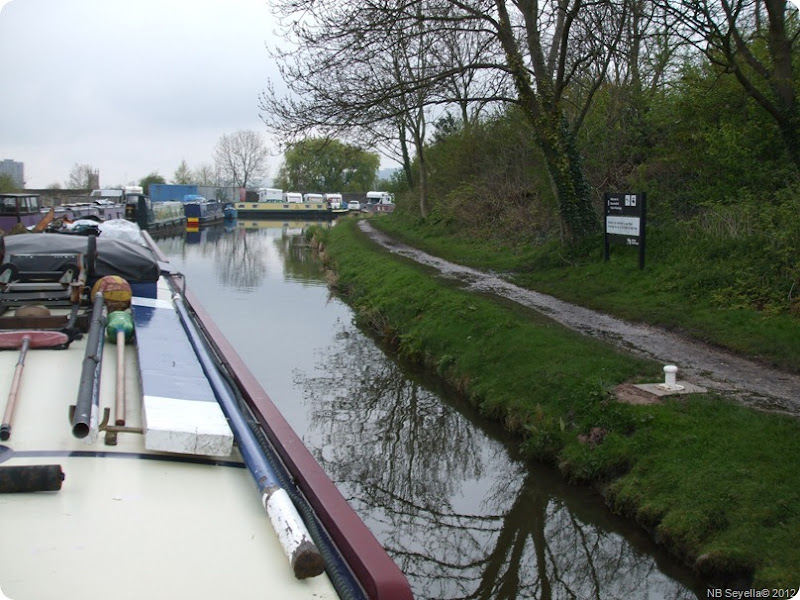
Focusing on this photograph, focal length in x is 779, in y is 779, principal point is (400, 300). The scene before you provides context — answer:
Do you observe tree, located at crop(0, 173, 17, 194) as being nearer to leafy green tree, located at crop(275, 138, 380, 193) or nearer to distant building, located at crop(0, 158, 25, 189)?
distant building, located at crop(0, 158, 25, 189)

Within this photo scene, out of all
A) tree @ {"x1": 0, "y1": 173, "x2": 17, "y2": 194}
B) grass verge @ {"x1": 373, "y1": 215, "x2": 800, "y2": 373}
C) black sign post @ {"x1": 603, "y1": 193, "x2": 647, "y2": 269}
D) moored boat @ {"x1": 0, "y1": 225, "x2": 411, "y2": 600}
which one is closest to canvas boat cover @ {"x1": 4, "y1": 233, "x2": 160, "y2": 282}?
moored boat @ {"x1": 0, "y1": 225, "x2": 411, "y2": 600}

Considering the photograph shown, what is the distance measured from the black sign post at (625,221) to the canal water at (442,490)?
398 cm

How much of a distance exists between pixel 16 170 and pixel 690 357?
60.1m

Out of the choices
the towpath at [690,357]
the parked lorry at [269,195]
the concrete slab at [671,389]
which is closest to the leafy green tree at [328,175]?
the parked lorry at [269,195]

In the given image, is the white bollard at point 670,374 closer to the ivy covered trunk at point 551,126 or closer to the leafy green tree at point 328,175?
the ivy covered trunk at point 551,126

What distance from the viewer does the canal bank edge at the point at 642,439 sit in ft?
15.0

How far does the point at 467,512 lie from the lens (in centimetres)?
613

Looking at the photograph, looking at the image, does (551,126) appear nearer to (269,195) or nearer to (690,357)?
(690,357)

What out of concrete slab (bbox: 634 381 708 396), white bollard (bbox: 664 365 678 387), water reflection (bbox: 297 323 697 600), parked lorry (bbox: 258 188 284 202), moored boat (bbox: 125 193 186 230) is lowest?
water reflection (bbox: 297 323 697 600)

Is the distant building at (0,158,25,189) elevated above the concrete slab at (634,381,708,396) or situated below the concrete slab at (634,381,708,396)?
above

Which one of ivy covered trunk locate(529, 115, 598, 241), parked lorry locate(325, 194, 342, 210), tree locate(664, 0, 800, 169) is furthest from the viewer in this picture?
parked lorry locate(325, 194, 342, 210)

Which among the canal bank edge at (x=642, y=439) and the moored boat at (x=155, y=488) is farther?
the canal bank edge at (x=642, y=439)

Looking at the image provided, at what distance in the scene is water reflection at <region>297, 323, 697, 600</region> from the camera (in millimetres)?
5035

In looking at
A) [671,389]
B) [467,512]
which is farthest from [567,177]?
[467,512]
